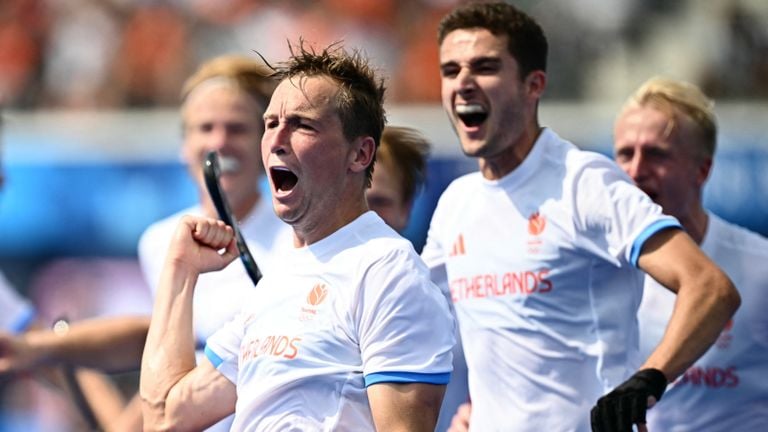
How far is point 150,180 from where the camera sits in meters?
11.4

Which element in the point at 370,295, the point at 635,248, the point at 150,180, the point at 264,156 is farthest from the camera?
the point at 150,180

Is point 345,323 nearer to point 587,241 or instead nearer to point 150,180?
point 587,241

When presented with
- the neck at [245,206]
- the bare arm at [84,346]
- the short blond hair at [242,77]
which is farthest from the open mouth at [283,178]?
the short blond hair at [242,77]

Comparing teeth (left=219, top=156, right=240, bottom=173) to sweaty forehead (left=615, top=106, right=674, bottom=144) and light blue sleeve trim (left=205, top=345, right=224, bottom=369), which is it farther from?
light blue sleeve trim (left=205, top=345, right=224, bottom=369)

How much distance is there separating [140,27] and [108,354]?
7532 mm

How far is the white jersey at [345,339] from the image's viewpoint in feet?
12.0

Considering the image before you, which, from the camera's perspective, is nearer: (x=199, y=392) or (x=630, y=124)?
(x=199, y=392)

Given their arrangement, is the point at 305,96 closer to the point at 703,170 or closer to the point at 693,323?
the point at 693,323

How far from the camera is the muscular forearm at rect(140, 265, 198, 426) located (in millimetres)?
4117

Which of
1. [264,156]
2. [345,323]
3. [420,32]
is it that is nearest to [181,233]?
[264,156]

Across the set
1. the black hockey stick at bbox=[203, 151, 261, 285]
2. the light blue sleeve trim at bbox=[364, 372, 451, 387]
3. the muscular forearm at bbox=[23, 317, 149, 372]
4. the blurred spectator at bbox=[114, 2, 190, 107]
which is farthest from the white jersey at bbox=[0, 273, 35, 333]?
the blurred spectator at bbox=[114, 2, 190, 107]

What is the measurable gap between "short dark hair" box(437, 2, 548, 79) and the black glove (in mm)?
1383

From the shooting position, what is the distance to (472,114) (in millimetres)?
5258

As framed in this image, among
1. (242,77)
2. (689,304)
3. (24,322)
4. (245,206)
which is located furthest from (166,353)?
(24,322)
